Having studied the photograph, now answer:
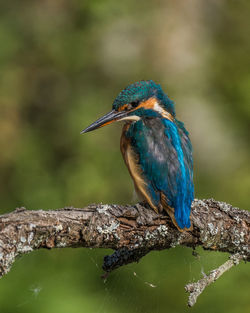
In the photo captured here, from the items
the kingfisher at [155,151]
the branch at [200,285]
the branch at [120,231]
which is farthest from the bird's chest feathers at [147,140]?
the branch at [200,285]

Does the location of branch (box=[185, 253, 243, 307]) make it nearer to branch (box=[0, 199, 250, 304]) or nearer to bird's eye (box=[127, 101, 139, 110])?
branch (box=[0, 199, 250, 304])

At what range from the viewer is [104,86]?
4090 millimetres

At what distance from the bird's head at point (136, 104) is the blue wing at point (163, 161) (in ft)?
0.22

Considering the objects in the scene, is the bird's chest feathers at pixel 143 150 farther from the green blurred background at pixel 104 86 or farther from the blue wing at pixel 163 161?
the green blurred background at pixel 104 86

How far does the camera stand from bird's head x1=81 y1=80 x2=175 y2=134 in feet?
8.43

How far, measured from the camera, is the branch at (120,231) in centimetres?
178

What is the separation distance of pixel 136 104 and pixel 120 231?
0.78 metres

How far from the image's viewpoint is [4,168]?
4.01 meters

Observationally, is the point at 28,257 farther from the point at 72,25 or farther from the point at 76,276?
the point at 72,25

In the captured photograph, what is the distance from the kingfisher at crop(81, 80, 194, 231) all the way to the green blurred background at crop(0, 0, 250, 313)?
120cm

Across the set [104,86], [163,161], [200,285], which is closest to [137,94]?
[163,161]

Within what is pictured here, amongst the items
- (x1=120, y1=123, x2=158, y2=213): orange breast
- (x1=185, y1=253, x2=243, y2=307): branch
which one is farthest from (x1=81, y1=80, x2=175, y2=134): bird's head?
(x1=185, y1=253, x2=243, y2=307): branch

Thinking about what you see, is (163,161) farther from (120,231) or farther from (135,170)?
(120,231)

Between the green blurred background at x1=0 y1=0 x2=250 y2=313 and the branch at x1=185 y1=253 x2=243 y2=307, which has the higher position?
the green blurred background at x1=0 y1=0 x2=250 y2=313
